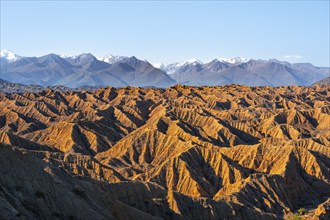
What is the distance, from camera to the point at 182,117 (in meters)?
169

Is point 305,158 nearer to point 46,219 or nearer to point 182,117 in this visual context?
point 182,117

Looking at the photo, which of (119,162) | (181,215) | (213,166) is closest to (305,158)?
(213,166)

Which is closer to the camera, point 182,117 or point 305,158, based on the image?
point 305,158

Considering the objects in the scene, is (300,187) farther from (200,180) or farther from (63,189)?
(63,189)

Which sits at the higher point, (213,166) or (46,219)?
(46,219)

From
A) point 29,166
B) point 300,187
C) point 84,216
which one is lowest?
point 300,187

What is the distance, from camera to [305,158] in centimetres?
11406

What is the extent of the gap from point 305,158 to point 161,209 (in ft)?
171

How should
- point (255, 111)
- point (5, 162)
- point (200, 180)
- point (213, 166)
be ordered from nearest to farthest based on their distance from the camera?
point (5, 162) → point (200, 180) → point (213, 166) → point (255, 111)

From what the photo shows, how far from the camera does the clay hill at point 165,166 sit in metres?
57.7

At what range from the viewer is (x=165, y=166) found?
348 feet

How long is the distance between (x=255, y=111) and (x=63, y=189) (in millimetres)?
145396

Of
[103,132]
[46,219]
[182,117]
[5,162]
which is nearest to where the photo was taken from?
[46,219]

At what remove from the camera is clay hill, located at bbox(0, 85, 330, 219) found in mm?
57719
